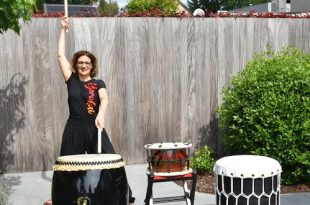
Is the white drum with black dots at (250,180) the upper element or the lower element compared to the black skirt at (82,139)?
lower

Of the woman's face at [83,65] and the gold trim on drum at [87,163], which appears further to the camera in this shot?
the woman's face at [83,65]

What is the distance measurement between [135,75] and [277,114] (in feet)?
6.52

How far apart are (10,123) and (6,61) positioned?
2.61 ft

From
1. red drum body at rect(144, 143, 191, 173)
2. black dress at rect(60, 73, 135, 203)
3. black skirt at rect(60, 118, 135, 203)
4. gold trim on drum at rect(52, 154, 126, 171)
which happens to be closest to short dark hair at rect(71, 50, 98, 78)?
black dress at rect(60, 73, 135, 203)

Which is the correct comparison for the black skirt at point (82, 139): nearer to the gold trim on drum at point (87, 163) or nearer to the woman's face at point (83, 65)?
the woman's face at point (83, 65)

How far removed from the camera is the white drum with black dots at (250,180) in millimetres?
3730

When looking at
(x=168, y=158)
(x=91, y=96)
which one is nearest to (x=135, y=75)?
(x=91, y=96)

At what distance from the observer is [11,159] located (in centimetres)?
656

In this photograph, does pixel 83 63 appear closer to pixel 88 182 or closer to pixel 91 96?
pixel 91 96

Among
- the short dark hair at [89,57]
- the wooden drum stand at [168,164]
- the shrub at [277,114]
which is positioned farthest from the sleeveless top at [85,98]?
the shrub at [277,114]

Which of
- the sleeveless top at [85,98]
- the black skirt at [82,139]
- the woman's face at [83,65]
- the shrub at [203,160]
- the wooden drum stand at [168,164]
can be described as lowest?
the shrub at [203,160]

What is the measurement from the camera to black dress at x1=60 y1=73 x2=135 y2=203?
4.72 metres

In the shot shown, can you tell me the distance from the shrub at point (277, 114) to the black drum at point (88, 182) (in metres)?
2.77

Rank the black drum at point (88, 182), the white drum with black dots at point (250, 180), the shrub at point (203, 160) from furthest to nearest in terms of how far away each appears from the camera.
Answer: the shrub at point (203, 160) → the white drum with black dots at point (250, 180) → the black drum at point (88, 182)
